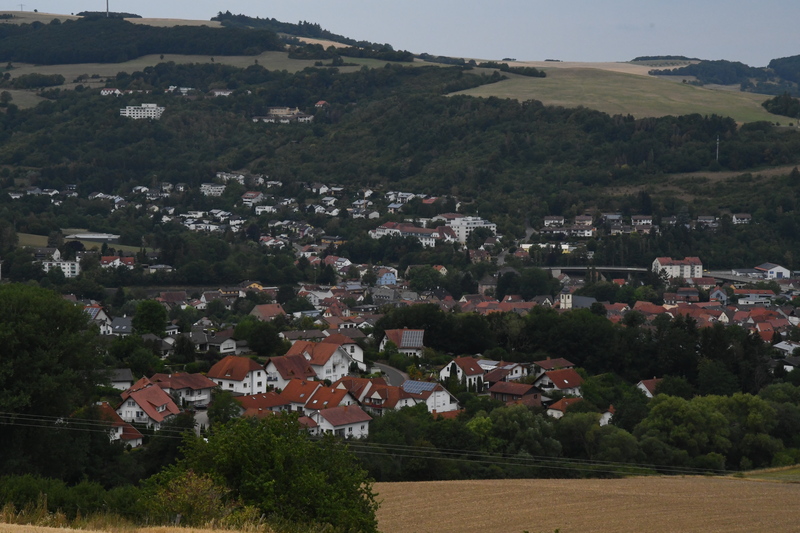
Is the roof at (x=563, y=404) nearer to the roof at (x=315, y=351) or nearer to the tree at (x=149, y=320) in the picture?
the roof at (x=315, y=351)

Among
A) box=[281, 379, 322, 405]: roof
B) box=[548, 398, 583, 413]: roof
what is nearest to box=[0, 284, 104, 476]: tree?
box=[281, 379, 322, 405]: roof

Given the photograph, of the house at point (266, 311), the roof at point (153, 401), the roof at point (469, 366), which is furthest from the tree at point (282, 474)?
the house at point (266, 311)

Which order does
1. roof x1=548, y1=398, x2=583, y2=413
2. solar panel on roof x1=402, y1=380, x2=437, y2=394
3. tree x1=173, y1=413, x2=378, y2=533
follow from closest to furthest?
tree x1=173, y1=413, x2=378, y2=533
roof x1=548, y1=398, x2=583, y2=413
solar panel on roof x1=402, y1=380, x2=437, y2=394

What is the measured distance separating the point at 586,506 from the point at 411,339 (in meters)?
15.2

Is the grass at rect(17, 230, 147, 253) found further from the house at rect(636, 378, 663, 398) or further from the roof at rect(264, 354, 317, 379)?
the house at rect(636, 378, 663, 398)

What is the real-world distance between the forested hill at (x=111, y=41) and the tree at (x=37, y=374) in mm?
91362

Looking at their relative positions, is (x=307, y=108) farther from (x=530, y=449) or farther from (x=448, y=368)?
(x=530, y=449)

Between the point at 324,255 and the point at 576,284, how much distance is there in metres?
14.2

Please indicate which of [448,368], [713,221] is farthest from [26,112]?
[448,368]

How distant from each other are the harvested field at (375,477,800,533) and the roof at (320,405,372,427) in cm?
395

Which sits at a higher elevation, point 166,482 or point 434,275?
point 166,482

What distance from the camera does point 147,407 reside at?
72.9ft

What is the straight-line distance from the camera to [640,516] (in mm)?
15938

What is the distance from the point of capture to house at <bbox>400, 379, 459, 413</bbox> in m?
25.2
